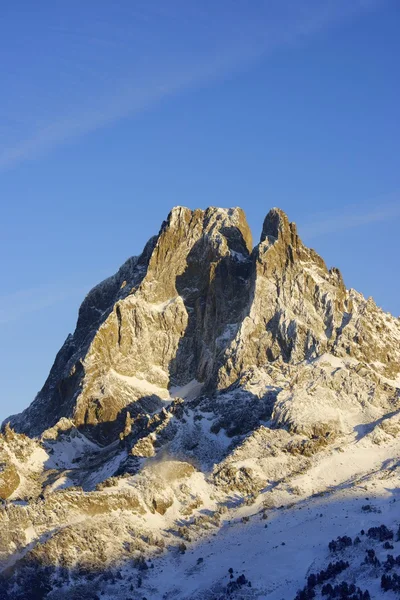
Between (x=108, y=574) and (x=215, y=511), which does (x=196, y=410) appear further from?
(x=108, y=574)

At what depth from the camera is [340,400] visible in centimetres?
Answer: 19575

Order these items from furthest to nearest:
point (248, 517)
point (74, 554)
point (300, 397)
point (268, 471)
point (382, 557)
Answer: point (300, 397)
point (268, 471)
point (248, 517)
point (74, 554)
point (382, 557)

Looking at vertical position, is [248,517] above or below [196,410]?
below

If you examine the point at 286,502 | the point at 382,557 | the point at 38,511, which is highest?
the point at 38,511

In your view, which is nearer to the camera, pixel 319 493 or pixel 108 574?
pixel 108 574

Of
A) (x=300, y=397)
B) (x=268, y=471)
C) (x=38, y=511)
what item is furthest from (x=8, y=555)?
(x=300, y=397)

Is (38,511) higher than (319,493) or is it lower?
higher

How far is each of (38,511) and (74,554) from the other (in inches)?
450

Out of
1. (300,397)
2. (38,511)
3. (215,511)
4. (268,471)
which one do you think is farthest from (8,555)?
(300,397)

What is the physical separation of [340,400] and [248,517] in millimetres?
38226

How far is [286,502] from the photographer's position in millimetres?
168375

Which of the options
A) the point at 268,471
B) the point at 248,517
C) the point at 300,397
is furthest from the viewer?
the point at 300,397

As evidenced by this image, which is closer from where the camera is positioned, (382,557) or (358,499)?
(382,557)

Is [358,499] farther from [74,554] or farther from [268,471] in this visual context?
[74,554]
